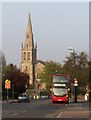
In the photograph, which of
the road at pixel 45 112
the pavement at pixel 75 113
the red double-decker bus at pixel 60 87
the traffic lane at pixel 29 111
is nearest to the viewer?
the pavement at pixel 75 113

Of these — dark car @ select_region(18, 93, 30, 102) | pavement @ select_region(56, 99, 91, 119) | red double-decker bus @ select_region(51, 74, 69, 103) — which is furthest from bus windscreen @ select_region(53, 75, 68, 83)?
dark car @ select_region(18, 93, 30, 102)

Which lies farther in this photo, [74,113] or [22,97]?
[22,97]

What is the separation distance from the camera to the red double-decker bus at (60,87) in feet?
152

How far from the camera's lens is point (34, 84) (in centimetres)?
19812

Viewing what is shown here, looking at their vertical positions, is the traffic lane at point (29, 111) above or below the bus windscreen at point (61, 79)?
below

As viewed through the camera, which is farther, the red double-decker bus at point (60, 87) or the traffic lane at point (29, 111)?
the red double-decker bus at point (60, 87)

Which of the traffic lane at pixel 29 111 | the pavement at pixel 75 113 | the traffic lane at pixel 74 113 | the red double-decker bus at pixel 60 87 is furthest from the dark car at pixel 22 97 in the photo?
the traffic lane at pixel 74 113

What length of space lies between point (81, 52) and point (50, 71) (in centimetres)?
8319

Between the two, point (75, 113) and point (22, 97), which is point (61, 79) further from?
point (75, 113)

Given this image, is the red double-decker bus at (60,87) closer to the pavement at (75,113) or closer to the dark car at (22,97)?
the dark car at (22,97)

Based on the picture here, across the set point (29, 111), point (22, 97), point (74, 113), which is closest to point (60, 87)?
point (22, 97)

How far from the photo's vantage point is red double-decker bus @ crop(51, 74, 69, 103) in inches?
1820

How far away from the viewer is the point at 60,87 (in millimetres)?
46688

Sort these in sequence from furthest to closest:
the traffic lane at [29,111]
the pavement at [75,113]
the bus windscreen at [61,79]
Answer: the bus windscreen at [61,79] < the traffic lane at [29,111] < the pavement at [75,113]
